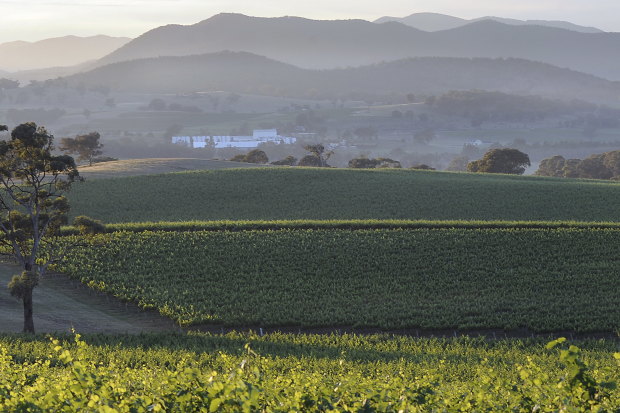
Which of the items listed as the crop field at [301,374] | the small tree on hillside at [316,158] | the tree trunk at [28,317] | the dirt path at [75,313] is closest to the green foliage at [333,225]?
the dirt path at [75,313]

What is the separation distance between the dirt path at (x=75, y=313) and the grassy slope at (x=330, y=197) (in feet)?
74.9

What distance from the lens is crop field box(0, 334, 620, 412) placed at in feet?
36.4

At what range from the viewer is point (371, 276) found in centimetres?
4850

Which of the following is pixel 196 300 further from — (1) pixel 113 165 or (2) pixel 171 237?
(1) pixel 113 165

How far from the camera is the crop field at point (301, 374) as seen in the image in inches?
436

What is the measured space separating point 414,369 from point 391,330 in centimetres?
1531

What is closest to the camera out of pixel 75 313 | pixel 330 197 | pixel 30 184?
pixel 30 184

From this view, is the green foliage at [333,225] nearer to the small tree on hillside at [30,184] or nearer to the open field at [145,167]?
the small tree on hillside at [30,184]

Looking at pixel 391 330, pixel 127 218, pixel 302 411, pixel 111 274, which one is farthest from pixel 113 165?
pixel 302 411

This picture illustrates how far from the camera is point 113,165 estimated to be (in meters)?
113

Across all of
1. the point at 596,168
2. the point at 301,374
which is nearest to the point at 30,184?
the point at 301,374

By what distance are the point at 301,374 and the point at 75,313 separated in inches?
1216

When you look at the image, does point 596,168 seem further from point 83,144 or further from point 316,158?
point 83,144

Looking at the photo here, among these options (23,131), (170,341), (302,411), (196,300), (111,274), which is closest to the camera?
(302,411)
